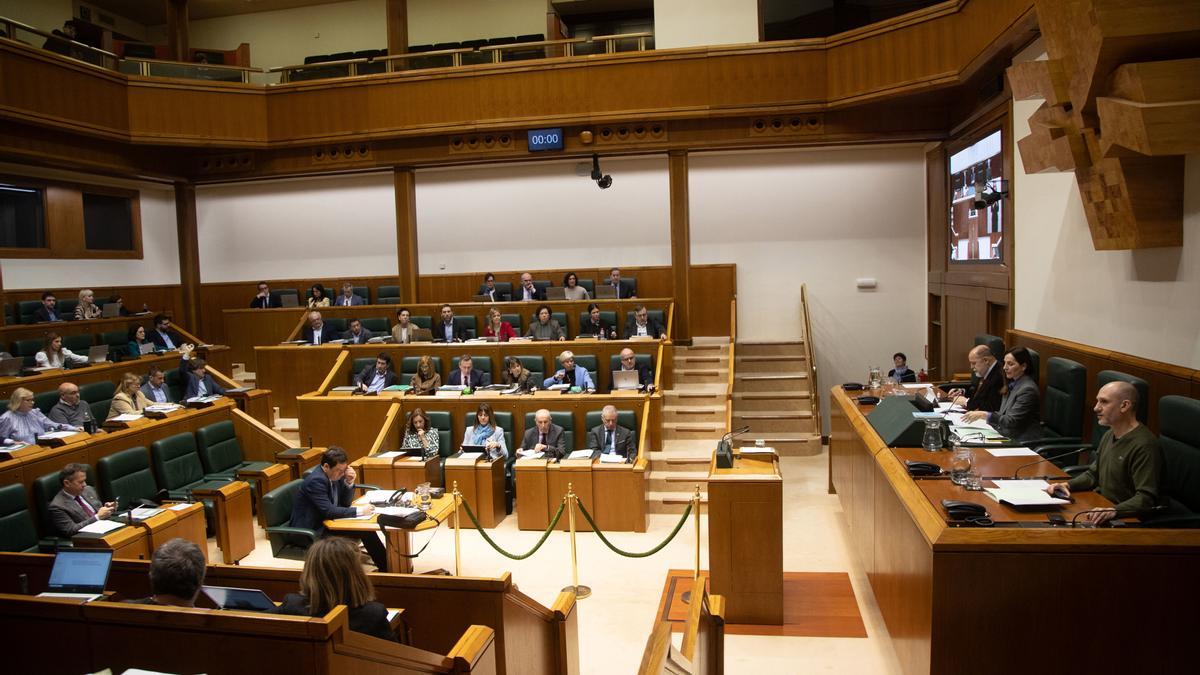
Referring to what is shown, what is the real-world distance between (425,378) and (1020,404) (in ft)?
18.8

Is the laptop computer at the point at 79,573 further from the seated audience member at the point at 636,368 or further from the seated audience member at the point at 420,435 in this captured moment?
the seated audience member at the point at 636,368

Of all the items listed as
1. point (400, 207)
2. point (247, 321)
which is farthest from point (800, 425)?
point (247, 321)

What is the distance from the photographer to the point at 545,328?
369 inches

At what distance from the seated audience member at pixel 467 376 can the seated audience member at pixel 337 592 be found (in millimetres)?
5383

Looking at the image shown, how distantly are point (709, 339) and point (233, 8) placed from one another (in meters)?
10.5

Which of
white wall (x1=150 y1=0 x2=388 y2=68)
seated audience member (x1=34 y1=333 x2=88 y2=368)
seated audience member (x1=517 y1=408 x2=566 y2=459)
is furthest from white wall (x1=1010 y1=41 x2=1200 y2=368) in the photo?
white wall (x1=150 y1=0 x2=388 y2=68)

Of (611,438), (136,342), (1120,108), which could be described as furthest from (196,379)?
(1120,108)

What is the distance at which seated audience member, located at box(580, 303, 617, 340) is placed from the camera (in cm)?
927

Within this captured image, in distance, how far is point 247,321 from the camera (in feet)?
37.9

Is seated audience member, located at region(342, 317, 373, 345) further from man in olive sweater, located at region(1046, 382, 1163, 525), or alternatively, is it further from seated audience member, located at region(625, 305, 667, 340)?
man in olive sweater, located at region(1046, 382, 1163, 525)

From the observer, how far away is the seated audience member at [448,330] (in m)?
9.69

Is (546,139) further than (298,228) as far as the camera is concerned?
No

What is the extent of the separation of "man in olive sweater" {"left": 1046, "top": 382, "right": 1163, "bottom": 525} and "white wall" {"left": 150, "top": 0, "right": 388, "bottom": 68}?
43.4 ft

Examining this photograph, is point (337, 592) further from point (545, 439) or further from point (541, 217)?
point (541, 217)
